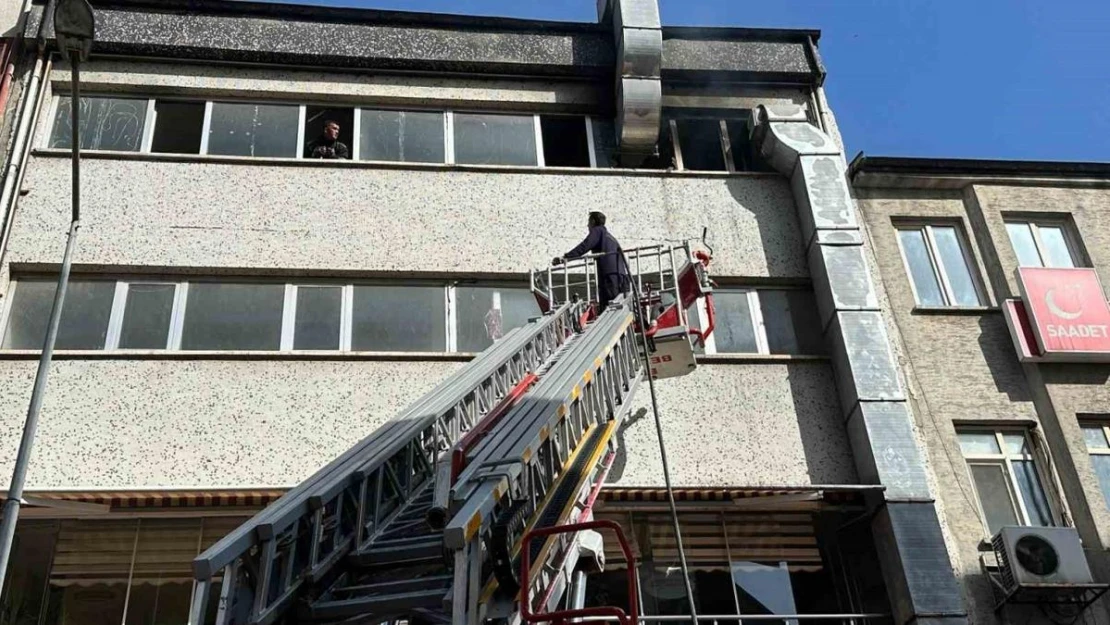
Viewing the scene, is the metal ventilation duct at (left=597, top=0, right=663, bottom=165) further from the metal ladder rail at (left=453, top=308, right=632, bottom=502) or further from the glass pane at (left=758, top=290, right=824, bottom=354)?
the metal ladder rail at (left=453, top=308, right=632, bottom=502)

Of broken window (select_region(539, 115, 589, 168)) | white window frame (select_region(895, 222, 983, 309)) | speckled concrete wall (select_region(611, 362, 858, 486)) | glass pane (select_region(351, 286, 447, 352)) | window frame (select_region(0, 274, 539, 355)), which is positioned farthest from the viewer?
broken window (select_region(539, 115, 589, 168))

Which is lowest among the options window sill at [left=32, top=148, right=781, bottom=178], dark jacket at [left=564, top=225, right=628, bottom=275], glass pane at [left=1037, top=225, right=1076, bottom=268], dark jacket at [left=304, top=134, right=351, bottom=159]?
dark jacket at [left=564, top=225, right=628, bottom=275]

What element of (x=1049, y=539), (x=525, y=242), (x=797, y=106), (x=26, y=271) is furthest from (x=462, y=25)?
(x=1049, y=539)

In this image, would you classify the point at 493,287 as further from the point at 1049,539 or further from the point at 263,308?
the point at 1049,539

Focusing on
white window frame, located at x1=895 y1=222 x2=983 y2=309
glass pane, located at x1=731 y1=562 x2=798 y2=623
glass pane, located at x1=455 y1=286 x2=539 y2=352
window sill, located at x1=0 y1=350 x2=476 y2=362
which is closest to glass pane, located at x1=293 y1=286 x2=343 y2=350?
window sill, located at x1=0 y1=350 x2=476 y2=362

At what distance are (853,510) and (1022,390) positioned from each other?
104 inches

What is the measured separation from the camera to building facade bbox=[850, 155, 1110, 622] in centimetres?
1088

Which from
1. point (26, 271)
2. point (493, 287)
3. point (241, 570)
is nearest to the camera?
point (241, 570)

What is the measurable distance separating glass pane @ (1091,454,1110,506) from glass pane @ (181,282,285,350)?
9.34 metres

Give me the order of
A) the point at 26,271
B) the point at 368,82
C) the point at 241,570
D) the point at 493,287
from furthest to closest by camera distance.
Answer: the point at 368,82
the point at 493,287
the point at 26,271
the point at 241,570

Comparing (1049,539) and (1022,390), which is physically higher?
(1022,390)

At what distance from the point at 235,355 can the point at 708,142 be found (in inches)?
285

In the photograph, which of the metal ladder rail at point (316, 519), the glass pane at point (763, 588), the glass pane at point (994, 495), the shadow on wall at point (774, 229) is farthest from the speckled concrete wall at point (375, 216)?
the metal ladder rail at point (316, 519)

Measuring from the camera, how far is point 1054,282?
12.4 meters
